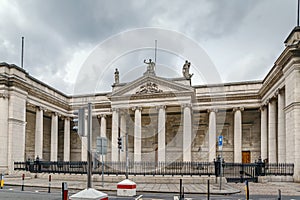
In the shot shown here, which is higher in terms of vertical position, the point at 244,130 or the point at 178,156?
the point at 244,130

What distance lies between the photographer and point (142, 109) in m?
40.0

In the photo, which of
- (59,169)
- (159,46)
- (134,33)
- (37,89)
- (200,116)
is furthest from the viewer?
(200,116)

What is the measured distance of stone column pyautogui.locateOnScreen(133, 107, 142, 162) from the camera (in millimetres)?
38812

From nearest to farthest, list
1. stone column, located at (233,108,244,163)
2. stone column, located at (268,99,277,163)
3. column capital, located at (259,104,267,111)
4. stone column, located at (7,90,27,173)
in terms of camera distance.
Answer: stone column, located at (7,90,27,173) < stone column, located at (268,99,277,163) < column capital, located at (259,104,267,111) < stone column, located at (233,108,244,163)

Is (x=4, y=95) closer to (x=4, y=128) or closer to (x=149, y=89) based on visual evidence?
(x=4, y=128)

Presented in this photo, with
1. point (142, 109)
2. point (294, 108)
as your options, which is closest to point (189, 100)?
point (142, 109)

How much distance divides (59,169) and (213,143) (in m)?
19.9

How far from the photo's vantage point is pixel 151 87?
130 ft

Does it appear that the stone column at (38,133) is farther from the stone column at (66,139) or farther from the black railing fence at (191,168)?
the stone column at (66,139)

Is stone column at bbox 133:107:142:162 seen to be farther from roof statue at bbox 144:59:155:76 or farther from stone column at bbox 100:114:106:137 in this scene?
stone column at bbox 100:114:106:137

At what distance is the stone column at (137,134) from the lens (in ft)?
127

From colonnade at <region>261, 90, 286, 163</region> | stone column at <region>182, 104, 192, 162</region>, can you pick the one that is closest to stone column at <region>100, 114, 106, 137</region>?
stone column at <region>182, 104, 192, 162</region>

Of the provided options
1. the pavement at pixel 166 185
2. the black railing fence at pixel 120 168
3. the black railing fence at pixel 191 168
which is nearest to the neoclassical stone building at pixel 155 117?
the black railing fence at pixel 120 168

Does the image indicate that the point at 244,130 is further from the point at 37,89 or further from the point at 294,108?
the point at 37,89
